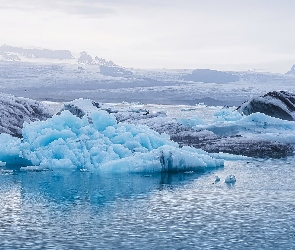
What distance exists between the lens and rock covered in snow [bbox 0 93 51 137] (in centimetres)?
2819

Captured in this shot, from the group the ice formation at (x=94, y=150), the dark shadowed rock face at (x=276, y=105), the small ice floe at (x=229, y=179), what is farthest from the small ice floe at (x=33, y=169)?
the dark shadowed rock face at (x=276, y=105)

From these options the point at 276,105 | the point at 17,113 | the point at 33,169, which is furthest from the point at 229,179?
the point at 276,105

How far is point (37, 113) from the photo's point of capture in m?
32.1

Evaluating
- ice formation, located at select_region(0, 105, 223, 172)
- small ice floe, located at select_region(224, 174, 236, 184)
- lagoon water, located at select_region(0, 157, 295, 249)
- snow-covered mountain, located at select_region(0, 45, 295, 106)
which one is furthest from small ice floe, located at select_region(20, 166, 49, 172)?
snow-covered mountain, located at select_region(0, 45, 295, 106)

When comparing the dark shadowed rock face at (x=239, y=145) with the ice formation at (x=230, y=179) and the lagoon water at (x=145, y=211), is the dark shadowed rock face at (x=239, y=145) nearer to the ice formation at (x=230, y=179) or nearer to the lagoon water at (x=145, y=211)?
the lagoon water at (x=145, y=211)

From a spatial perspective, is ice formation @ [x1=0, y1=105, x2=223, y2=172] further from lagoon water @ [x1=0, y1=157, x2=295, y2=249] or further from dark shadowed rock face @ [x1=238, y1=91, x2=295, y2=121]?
dark shadowed rock face @ [x1=238, y1=91, x2=295, y2=121]

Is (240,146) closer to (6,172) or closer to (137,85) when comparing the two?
(6,172)

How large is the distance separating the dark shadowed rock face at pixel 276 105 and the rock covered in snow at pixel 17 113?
44.6 ft

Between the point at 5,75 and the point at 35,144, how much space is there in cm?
9961

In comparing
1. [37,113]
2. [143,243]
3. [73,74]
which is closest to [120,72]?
[73,74]

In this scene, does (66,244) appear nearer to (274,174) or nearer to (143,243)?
(143,243)

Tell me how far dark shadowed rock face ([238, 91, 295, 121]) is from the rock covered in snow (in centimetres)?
1360

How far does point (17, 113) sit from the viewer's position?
29953 mm

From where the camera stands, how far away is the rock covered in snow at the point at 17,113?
28188 millimetres
